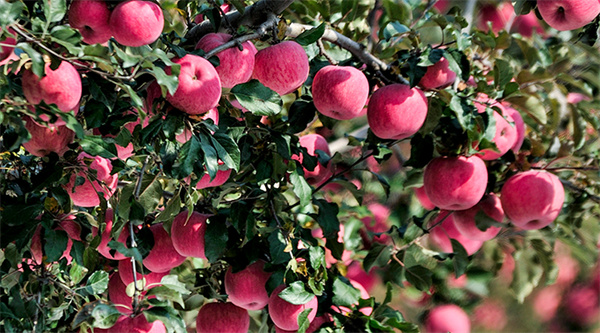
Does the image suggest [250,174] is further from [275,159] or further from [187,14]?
[187,14]

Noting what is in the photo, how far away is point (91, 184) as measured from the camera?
1.29 metres

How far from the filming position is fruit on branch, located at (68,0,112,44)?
104 centimetres

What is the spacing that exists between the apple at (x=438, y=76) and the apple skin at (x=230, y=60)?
0.47 metres

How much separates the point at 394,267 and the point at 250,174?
0.50 m

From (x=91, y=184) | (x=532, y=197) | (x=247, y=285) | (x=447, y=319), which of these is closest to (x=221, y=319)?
(x=247, y=285)

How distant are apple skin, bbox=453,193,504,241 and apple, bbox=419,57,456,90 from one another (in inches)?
15.9

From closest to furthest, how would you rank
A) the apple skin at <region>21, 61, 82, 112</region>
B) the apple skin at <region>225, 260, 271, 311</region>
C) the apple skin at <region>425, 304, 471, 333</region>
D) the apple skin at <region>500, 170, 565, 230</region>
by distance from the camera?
1. the apple skin at <region>21, 61, 82, 112</region>
2. the apple skin at <region>225, 260, 271, 311</region>
3. the apple skin at <region>500, 170, 565, 230</region>
4. the apple skin at <region>425, 304, 471, 333</region>

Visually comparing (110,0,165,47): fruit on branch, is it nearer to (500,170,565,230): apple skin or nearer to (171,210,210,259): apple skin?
(171,210,210,259): apple skin

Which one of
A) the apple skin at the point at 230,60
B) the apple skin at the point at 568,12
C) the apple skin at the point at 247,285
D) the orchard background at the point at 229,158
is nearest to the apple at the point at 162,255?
the orchard background at the point at 229,158

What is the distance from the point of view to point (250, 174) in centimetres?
140

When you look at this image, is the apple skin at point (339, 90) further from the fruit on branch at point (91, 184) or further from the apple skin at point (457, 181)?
the fruit on branch at point (91, 184)

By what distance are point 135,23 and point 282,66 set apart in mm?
321

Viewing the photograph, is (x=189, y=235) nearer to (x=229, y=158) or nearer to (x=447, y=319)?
(x=229, y=158)

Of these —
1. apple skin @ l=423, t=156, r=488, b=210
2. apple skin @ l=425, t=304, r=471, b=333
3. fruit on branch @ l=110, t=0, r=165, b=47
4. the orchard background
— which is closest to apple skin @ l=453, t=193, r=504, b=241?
the orchard background
